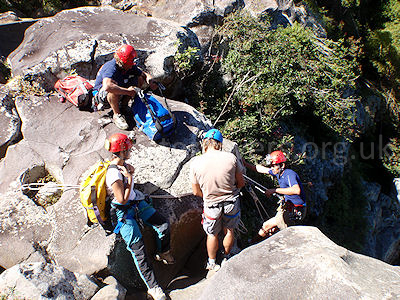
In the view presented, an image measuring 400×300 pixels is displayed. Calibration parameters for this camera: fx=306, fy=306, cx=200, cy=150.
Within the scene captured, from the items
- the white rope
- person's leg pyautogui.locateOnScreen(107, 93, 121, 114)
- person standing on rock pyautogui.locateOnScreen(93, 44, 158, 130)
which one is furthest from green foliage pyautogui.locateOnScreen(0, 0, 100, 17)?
the white rope

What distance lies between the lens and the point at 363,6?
16.7 m

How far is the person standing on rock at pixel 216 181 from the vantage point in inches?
177

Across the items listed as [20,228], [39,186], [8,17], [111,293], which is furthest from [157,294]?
[8,17]

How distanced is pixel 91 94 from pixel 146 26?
2.84 m

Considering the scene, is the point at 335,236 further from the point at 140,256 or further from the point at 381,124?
the point at 140,256

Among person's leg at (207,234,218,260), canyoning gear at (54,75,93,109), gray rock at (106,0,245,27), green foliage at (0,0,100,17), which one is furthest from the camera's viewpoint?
green foliage at (0,0,100,17)

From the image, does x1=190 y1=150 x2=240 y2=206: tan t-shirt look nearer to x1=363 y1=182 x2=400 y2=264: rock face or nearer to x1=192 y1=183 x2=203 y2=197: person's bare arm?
x1=192 y1=183 x2=203 y2=197: person's bare arm

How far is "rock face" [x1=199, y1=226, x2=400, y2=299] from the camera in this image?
3309 mm

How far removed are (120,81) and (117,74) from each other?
0.50 feet

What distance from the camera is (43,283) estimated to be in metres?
3.87

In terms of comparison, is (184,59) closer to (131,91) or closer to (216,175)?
(131,91)

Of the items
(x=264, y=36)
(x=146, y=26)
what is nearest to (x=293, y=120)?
(x=264, y=36)

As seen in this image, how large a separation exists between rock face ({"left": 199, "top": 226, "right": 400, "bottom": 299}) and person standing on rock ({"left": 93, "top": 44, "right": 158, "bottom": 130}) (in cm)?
365

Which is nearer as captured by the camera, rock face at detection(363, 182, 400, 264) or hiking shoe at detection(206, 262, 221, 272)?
hiking shoe at detection(206, 262, 221, 272)
